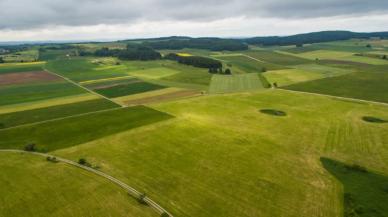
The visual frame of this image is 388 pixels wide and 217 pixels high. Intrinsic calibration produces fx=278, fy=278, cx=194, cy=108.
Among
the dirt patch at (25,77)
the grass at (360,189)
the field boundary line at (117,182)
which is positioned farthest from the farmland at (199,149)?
the dirt patch at (25,77)

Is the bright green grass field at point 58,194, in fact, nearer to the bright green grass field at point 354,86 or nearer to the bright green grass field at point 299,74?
the bright green grass field at point 354,86

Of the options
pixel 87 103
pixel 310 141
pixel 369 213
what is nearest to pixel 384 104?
pixel 310 141

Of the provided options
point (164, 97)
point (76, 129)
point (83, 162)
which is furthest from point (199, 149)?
point (164, 97)

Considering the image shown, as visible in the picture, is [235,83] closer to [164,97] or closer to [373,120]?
[164,97]

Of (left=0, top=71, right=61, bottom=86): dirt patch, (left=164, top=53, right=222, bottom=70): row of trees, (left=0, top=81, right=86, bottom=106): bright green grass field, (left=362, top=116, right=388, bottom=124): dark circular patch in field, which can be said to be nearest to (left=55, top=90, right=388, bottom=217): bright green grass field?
(left=362, top=116, right=388, bottom=124): dark circular patch in field

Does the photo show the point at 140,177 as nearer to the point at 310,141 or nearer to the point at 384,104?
the point at 310,141

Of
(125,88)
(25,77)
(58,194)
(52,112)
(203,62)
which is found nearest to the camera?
(58,194)
